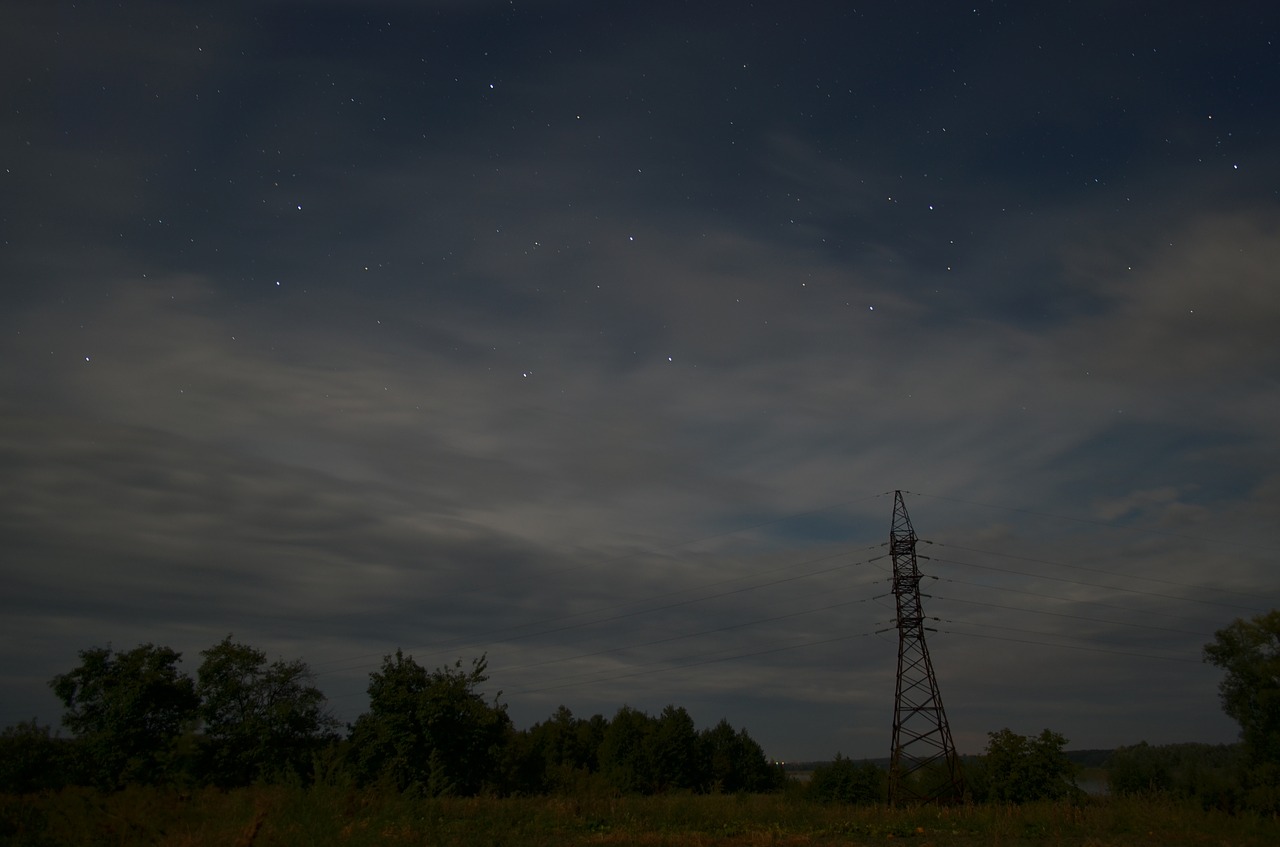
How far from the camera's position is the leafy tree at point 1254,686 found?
56.4 m

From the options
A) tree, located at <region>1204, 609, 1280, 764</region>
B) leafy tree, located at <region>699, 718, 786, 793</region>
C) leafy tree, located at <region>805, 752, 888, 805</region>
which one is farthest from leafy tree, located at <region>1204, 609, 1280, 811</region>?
leafy tree, located at <region>699, 718, 786, 793</region>

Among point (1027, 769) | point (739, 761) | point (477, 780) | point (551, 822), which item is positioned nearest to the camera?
point (551, 822)

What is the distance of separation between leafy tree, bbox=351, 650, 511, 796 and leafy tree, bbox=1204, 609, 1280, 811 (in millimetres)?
47870

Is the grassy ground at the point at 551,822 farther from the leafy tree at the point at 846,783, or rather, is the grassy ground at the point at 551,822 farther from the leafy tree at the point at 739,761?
the leafy tree at the point at 739,761

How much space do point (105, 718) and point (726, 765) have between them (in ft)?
237

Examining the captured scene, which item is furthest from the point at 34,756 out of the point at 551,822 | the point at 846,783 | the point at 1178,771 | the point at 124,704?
the point at 1178,771

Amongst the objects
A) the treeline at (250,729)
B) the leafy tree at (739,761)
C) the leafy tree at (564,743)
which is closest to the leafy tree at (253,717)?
the treeline at (250,729)

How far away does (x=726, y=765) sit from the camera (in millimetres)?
104000

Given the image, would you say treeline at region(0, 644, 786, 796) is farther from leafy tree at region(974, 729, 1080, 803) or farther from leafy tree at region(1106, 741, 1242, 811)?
leafy tree at region(1106, 741, 1242, 811)

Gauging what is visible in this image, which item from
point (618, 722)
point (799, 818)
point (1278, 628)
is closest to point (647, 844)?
point (799, 818)

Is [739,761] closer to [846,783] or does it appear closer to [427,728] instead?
[846,783]

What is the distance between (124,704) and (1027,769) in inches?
1966

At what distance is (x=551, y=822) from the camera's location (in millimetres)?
22297

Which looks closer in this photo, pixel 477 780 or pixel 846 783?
pixel 477 780
